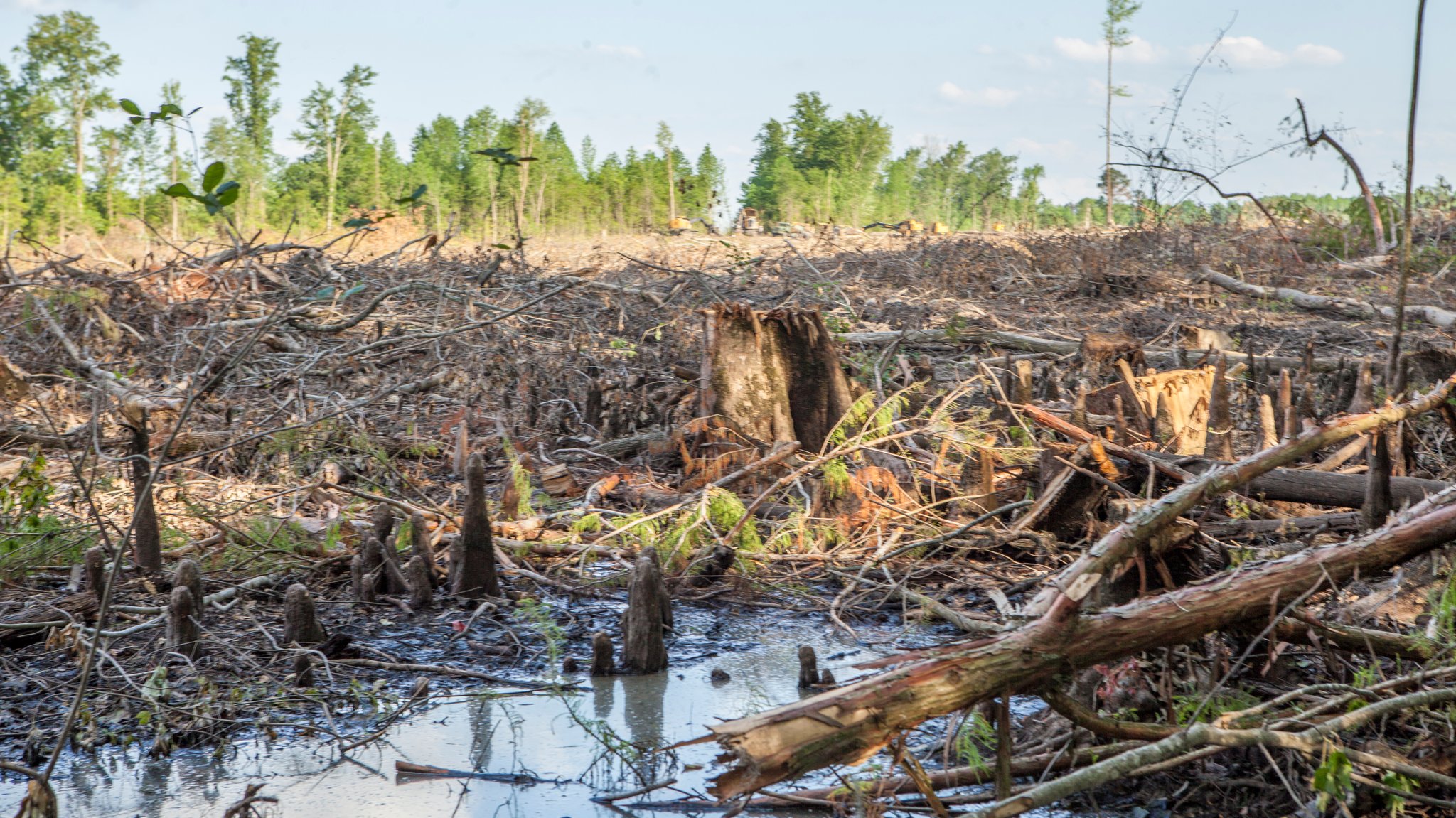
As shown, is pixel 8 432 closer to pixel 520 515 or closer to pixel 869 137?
pixel 520 515

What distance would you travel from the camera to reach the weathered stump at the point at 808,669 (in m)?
3.82

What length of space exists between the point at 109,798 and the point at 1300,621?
3452 mm

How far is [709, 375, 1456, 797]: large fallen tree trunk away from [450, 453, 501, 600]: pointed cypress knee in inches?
100

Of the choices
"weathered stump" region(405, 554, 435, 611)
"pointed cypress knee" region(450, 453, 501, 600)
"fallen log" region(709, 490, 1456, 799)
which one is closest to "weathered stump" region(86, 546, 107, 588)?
"weathered stump" region(405, 554, 435, 611)

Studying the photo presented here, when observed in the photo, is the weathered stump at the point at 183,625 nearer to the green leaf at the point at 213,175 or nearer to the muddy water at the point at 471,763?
the muddy water at the point at 471,763

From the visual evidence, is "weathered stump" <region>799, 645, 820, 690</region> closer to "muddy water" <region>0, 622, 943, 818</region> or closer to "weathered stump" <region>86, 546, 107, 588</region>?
"muddy water" <region>0, 622, 943, 818</region>

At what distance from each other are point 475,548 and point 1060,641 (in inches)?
120

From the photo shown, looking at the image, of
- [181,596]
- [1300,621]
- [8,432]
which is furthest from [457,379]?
[1300,621]

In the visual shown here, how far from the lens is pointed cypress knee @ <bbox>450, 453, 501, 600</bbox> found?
15.3 feet

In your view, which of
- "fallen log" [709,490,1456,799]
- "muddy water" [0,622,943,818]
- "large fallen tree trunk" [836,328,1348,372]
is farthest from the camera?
"large fallen tree trunk" [836,328,1348,372]

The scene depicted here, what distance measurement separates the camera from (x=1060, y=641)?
2.47 m

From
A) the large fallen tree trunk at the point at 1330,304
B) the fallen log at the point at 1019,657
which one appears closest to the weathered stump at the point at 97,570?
the fallen log at the point at 1019,657

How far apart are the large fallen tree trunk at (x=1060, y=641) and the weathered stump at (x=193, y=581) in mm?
2560

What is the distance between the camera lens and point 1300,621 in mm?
2904
